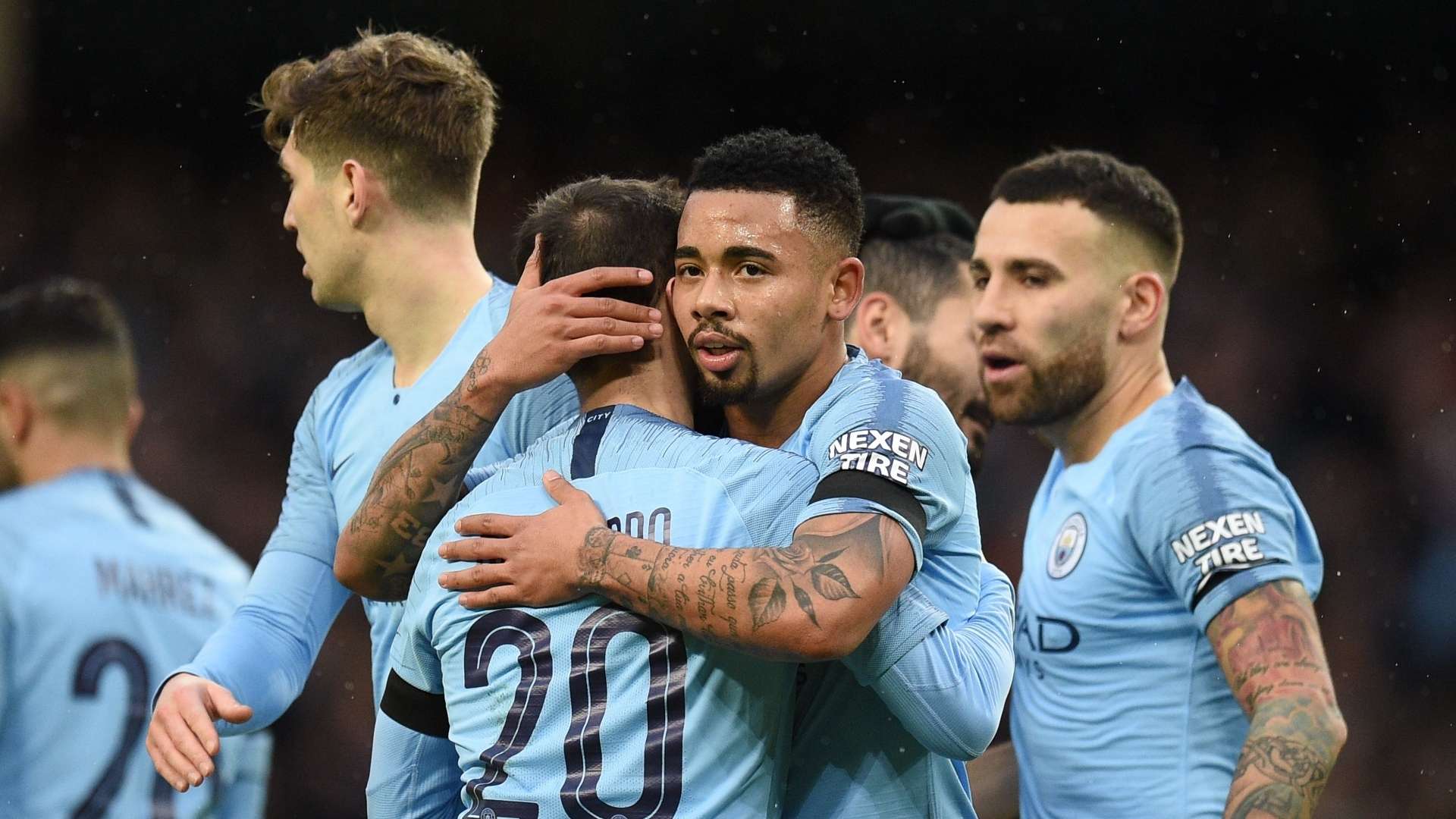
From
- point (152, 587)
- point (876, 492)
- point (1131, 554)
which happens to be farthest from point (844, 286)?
point (152, 587)

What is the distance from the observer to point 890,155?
812cm

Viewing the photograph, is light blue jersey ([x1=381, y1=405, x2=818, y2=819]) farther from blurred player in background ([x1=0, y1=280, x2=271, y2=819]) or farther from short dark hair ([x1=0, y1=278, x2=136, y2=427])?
short dark hair ([x1=0, y1=278, x2=136, y2=427])

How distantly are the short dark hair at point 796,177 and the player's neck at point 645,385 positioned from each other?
0.96 ft

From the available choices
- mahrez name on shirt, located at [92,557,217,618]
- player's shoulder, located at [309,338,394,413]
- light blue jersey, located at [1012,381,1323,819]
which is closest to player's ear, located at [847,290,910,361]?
light blue jersey, located at [1012,381,1323,819]

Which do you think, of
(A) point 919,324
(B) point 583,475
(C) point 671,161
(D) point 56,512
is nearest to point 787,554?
(B) point 583,475

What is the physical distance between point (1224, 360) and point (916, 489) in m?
6.10

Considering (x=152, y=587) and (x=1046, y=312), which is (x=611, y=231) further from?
(x=152, y=587)

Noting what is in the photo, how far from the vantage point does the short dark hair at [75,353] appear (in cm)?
452

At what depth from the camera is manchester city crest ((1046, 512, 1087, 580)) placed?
10.8 ft

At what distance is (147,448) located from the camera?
7520 mm

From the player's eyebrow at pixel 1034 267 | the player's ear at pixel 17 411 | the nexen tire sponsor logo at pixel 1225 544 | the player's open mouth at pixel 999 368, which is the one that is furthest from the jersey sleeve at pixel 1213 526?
the player's ear at pixel 17 411

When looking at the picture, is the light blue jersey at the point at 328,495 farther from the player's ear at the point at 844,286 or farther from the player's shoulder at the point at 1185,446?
the player's shoulder at the point at 1185,446

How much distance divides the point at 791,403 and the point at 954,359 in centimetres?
170

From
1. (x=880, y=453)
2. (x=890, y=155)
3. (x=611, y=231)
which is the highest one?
(x=890, y=155)
